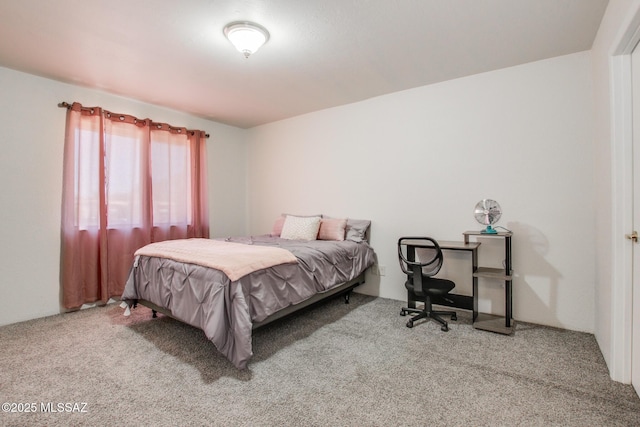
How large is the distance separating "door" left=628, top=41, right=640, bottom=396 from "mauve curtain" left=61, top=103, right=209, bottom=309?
4.52m

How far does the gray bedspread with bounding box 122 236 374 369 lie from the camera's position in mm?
1979

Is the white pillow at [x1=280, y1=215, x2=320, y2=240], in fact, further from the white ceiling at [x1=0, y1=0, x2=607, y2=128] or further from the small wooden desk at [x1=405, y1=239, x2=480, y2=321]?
the white ceiling at [x1=0, y1=0, x2=607, y2=128]

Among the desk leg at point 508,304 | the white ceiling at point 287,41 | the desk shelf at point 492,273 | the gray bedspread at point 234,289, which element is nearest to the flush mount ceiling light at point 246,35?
the white ceiling at point 287,41

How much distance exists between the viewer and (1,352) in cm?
228

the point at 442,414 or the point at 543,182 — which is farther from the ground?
the point at 543,182

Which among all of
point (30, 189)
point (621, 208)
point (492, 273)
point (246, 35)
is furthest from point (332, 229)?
point (30, 189)

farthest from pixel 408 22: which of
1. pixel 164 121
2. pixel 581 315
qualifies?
pixel 164 121

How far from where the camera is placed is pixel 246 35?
220cm

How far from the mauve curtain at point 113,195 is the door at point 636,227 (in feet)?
14.8

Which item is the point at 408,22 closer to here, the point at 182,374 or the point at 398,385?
the point at 398,385

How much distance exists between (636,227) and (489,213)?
3.54ft

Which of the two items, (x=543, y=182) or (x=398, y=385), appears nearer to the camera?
(x=398, y=385)

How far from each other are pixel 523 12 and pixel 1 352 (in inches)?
183

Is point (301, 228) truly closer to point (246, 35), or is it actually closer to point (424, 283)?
point (424, 283)
